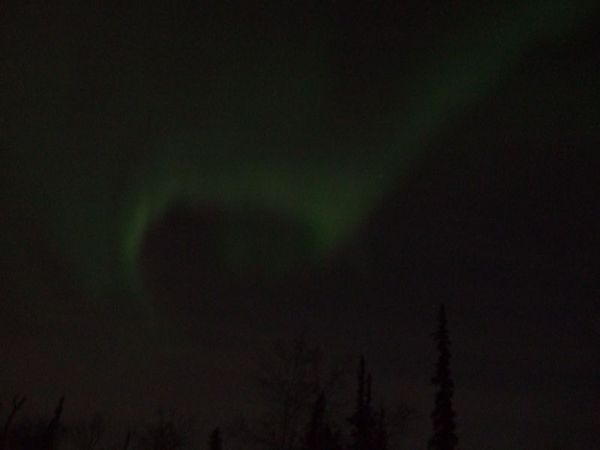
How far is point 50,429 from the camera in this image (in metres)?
70.7

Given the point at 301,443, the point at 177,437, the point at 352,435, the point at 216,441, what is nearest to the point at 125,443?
the point at 177,437

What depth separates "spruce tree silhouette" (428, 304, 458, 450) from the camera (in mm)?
41938

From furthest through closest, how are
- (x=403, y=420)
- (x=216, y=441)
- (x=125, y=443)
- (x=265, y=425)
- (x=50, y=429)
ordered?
(x=125, y=443) → (x=50, y=429) → (x=216, y=441) → (x=403, y=420) → (x=265, y=425)

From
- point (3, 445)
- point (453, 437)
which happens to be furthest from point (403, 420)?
point (3, 445)

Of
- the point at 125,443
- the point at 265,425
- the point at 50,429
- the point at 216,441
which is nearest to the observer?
the point at 265,425

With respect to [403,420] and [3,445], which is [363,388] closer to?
[403,420]

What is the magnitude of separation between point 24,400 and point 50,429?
1595 centimetres

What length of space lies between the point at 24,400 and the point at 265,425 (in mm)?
29111

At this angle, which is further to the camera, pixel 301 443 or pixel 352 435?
pixel 352 435

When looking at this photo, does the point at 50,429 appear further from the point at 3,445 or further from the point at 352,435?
the point at 352,435

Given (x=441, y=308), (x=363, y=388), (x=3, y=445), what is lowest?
(x=3, y=445)

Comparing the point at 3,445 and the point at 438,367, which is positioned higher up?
the point at 438,367

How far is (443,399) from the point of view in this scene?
143ft

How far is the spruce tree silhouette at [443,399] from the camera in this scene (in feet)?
138
